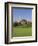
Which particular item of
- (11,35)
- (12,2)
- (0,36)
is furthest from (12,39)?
(12,2)

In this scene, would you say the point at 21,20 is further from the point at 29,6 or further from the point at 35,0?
the point at 35,0

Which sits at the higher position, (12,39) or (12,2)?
(12,2)

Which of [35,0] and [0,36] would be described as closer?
[0,36]

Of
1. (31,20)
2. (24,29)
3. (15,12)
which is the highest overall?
(15,12)

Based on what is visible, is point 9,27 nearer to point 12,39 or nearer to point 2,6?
point 12,39

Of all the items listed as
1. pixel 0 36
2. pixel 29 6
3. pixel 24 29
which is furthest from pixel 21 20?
pixel 0 36

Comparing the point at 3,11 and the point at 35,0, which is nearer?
the point at 3,11
